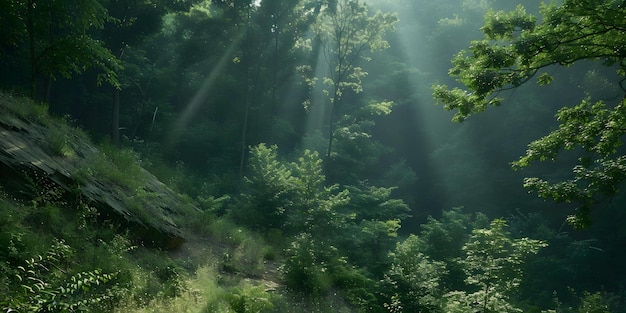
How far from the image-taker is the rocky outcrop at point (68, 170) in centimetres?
726

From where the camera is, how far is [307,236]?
413 inches

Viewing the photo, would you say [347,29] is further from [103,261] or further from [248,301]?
[103,261]

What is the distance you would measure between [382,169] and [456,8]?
1873cm

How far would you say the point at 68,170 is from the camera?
8.02m

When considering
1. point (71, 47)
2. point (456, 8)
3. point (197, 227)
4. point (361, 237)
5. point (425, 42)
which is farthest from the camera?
point (456, 8)

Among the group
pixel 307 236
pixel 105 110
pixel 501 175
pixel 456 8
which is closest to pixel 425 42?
pixel 456 8

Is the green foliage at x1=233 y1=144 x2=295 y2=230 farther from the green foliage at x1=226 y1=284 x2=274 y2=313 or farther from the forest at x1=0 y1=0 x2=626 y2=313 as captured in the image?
the green foliage at x1=226 y1=284 x2=274 y2=313

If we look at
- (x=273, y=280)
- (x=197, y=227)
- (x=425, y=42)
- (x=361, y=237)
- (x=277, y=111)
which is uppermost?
(x=425, y=42)

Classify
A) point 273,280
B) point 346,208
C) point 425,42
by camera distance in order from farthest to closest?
point 425,42
point 346,208
point 273,280

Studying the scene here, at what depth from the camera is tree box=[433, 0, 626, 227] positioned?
5.83m

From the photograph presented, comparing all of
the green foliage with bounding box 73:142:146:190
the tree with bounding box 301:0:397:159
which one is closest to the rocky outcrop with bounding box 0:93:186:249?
the green foliage with bounding box 73:142:146:190

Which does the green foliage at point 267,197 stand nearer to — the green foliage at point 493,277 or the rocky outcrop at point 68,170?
the rocky outcrop at point 68,170

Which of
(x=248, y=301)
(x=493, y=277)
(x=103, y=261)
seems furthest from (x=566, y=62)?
(x=103, y=261)

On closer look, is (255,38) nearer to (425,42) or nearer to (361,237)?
(361,237)
